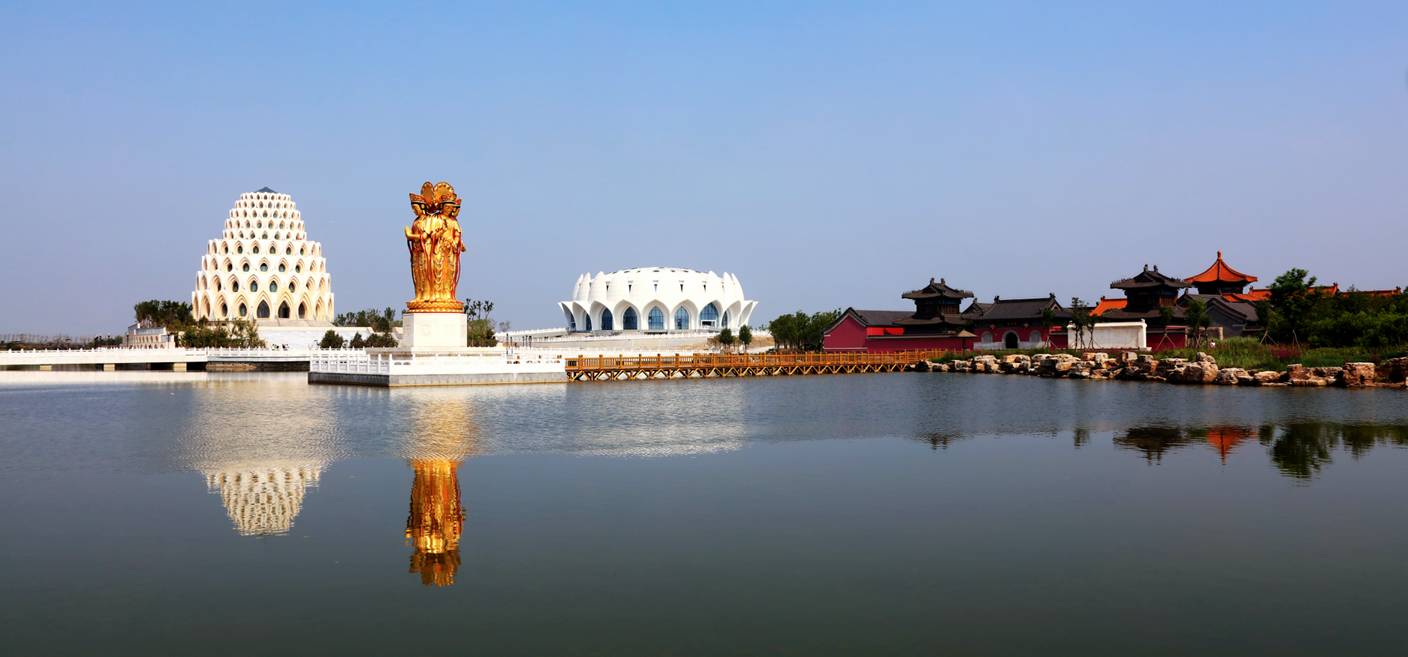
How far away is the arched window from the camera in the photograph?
111 m

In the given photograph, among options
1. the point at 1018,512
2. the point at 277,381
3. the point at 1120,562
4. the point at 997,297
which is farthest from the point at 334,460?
the point at 997,297

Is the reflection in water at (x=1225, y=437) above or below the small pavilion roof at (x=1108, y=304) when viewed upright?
below

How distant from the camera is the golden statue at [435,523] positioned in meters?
9.63

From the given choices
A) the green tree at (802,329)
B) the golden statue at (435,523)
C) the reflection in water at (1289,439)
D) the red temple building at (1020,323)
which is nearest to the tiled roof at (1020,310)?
the red temple building at (1020,323)

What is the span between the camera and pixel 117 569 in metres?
9.63

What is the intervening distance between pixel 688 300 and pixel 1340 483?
94752mm

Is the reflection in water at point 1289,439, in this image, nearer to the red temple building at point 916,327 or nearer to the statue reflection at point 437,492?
the statue reflection at point 437,492

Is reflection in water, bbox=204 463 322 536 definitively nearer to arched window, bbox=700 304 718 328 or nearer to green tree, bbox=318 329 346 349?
green tree, bbox=318 329 346 349

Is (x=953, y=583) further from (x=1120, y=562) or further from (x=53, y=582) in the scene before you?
(x=53, y=582)

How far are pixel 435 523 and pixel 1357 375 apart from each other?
116 ft

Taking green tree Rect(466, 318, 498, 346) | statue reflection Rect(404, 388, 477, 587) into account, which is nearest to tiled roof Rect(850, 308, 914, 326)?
green tree Rect(466, 318, 498, 346)

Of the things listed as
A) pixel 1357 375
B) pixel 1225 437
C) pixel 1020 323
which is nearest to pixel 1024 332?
pixel 1020 323

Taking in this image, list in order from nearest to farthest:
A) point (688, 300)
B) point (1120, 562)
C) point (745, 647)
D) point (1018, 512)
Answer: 1. point (745, 647)
2. point (1120, 562)
3. point (1018, 512)
4. point (688, 300)

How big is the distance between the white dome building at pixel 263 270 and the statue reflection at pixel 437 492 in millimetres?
76066
